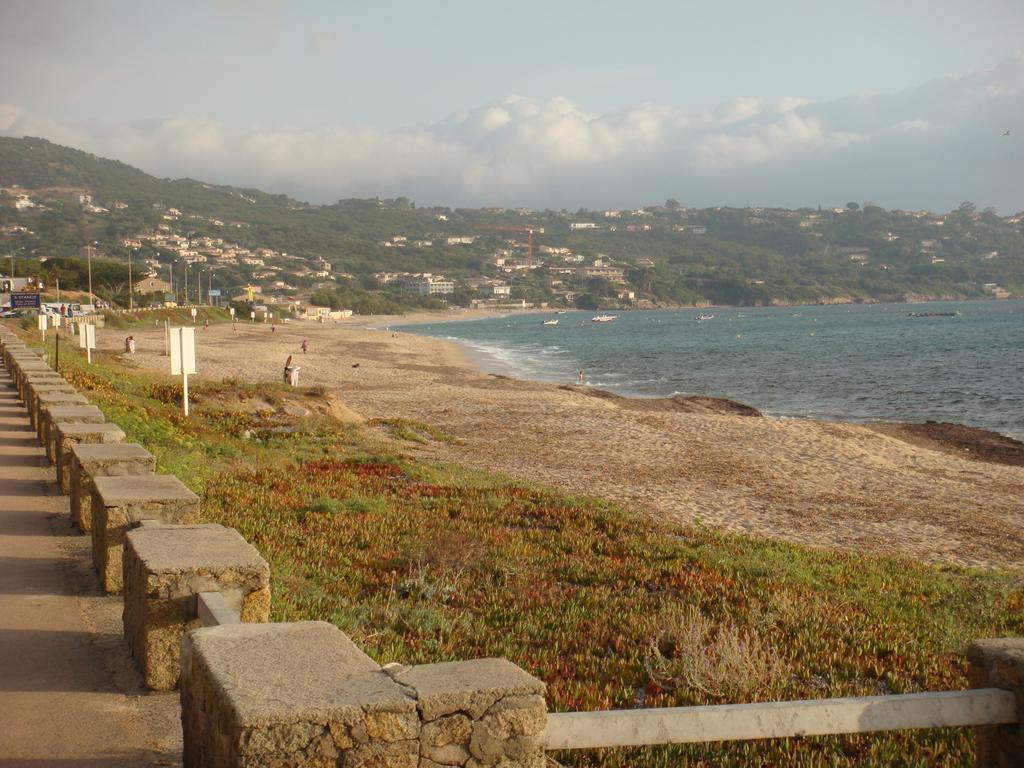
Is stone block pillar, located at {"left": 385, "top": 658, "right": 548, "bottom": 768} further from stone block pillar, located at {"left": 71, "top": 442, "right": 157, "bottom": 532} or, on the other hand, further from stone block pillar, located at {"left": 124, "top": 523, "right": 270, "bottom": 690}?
stone block pillar, located at {"left": 71, "top": 442, "right": 157, "bottom": 532}

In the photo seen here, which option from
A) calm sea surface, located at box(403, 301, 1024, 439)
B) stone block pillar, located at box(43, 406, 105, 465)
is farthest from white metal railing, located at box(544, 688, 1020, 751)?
calm sea surface, located at box(403, 301, 1024, 439)

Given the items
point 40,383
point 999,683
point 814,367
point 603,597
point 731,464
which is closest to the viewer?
point 999,683

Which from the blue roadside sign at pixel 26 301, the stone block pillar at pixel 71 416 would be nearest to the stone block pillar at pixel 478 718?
the stone block pillar at pixel 71 416

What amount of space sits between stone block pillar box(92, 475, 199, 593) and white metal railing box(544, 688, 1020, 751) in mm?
3159

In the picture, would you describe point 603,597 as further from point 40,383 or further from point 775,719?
point 40,383

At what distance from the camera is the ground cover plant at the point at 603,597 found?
5.34 meters

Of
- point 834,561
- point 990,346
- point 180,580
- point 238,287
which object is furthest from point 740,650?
point 238,287

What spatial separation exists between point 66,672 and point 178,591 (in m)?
0.87

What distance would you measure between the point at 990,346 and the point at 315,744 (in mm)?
81420

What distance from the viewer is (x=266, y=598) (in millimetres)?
4258

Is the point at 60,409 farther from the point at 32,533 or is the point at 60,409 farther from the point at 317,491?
the point at 317,491

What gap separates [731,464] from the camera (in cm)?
2175

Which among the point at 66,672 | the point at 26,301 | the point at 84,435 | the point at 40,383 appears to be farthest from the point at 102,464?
the point at 26,301

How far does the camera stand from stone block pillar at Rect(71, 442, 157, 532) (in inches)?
259
